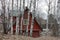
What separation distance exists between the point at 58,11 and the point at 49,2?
455cm

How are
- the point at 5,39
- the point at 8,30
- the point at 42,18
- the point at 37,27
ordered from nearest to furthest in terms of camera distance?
the point at 5,39
the point at 8,30
the point at 37,27
the point at 42,18

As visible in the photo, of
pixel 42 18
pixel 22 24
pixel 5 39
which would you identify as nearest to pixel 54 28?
pixel 22 24

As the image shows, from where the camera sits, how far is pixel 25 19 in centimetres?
2814

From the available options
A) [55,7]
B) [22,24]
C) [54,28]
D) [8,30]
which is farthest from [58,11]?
[8,30]

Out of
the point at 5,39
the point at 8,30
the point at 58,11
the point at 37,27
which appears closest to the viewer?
the point at 5,39

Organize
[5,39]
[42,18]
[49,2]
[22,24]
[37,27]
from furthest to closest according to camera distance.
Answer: [42,18]
[49,2]
[37,27]
[22,24]
[5,39]

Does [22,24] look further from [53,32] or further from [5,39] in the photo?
[5,39]

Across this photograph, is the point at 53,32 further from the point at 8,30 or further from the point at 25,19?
the point at 8,30

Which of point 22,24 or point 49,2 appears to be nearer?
point 22,24

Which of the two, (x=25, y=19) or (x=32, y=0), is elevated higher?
(x=32, y=0)

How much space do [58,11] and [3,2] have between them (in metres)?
16.0

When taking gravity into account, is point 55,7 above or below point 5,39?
above

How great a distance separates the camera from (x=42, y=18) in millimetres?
58375

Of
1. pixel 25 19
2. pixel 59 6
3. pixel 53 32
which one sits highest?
pixel 59 6
